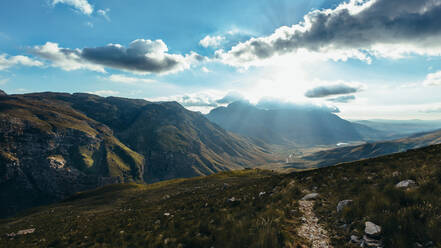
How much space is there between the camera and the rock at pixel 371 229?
7.94m

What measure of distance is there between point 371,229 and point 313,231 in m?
2.84

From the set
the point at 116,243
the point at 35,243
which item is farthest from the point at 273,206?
the point at 35,243

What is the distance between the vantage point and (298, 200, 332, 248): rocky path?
898cm

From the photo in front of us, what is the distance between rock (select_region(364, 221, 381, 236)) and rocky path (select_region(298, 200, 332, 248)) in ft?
5.51

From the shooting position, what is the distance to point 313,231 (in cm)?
1027

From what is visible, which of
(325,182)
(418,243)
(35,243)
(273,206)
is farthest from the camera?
(325,182)

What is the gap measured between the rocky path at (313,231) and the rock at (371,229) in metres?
1.68

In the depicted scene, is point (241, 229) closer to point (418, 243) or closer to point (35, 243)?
point (418, 243)

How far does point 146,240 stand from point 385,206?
14096 mm

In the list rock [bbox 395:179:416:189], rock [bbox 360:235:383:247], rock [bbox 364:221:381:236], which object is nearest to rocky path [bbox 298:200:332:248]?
rock [bbox 360:235:383:247]

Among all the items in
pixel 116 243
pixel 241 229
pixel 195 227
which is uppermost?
pixel 241 229

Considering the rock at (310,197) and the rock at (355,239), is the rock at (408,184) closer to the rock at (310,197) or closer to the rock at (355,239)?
the rock at (355,239)

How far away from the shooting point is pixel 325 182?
2041 cm

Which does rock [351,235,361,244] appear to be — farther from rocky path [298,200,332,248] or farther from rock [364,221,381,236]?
rocky path [298,200,332,248]
